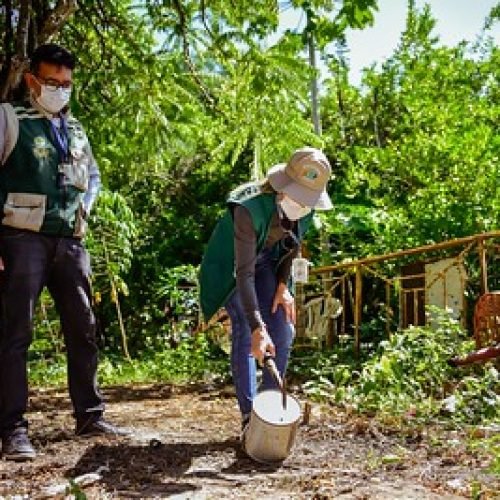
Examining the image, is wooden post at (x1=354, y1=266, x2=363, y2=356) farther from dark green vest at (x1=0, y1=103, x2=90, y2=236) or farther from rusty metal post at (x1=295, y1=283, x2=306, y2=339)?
dark green vest at (x1=0, y1=103, x2=90, y2=236)

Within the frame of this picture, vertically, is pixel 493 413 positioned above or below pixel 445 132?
below

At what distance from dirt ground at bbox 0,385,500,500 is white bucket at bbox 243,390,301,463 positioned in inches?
2.0

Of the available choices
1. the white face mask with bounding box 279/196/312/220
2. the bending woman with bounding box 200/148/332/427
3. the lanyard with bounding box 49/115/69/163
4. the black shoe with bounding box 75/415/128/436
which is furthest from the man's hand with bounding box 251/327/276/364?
the lanyard with bounding box 49/115/69/163

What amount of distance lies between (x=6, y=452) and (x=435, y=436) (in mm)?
1752

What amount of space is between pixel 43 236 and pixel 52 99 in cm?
58

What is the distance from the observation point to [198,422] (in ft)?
14.3

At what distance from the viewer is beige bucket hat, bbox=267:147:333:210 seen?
338cm

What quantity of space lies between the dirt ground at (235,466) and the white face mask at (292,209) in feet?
3.05

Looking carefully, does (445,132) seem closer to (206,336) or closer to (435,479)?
(206,336)

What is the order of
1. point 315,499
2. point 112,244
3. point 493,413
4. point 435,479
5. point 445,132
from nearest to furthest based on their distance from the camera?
point 315,499 < point 435,479 < point 493,413 < point 112,244 < point 445,132

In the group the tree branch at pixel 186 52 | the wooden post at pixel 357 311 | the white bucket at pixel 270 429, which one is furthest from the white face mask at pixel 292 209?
the wooden post at pixel 357 311

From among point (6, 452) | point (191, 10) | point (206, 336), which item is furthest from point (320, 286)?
point (6, 452)

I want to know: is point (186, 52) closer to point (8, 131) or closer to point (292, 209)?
point (8, 131)

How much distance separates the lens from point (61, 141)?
12.0 feet
